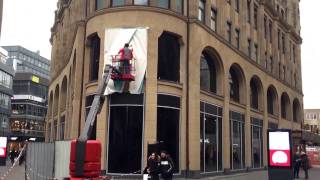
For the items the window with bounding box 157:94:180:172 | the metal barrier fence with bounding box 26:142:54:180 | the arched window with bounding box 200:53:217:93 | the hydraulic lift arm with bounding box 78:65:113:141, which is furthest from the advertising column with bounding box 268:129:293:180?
the arched window with bounding box 200:53:217:93

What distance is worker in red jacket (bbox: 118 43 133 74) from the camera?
25.1 m

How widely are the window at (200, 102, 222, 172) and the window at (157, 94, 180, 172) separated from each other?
2.85 metres

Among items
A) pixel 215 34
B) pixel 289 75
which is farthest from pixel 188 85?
pixel 289 75

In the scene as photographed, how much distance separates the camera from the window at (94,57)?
28.2 meters

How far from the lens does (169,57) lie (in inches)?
1075

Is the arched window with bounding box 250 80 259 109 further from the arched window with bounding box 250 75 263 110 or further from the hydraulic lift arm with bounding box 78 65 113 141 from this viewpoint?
the hydraulic lift arm with bounding box 78 65 113 141

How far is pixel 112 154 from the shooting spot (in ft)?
81.9

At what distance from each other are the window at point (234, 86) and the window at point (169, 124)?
11.3 meters

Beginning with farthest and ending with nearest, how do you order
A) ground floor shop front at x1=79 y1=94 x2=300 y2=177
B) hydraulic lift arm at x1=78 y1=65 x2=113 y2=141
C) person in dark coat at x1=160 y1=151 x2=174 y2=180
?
ground floor shop front at x1=79 y1=94 x2=300 y2=177 < person in dark coat at x1=160 y1=151 x2=174 y2=180 < hydraulic lift arm at x1=78 y1=65 x2=113 y2=141

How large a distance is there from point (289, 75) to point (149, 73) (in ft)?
116

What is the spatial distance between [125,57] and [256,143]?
66.4 feet

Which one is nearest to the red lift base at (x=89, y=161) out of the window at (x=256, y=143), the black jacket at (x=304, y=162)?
the black jacket at (x=304, y=162)

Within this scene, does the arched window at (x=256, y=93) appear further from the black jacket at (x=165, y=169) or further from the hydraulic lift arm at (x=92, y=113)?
the black jacket at (x=165, y=169)

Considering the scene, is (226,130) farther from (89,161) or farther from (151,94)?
(89,161)
